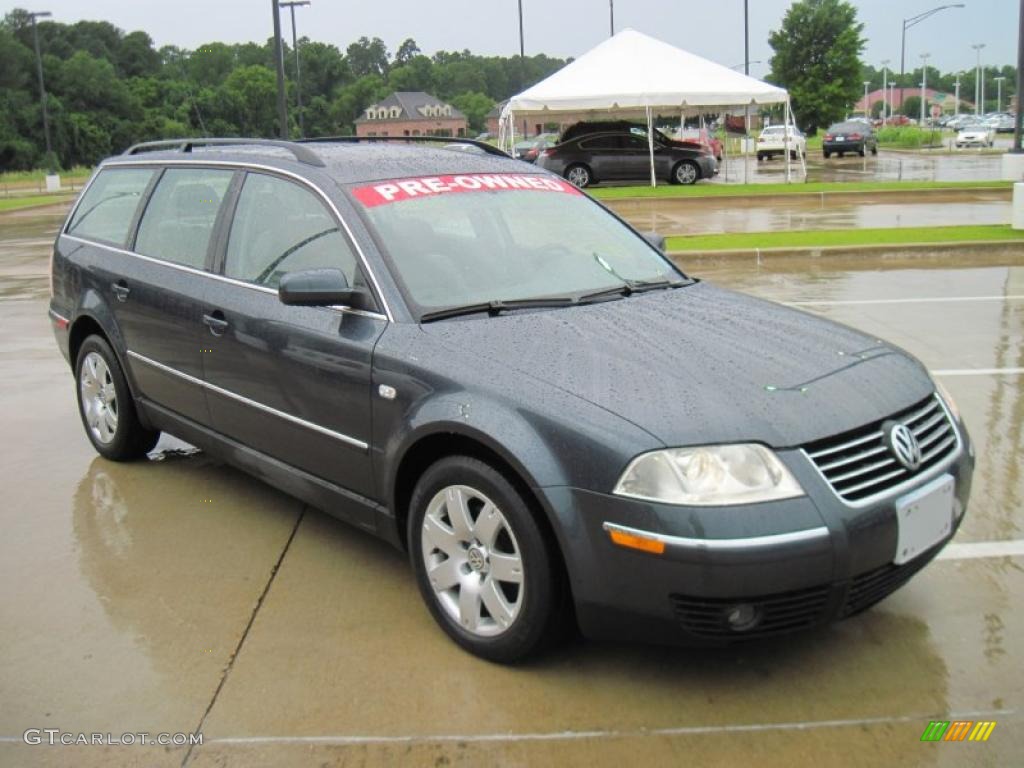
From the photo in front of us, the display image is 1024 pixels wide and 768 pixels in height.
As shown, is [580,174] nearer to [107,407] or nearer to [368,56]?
[107,407]

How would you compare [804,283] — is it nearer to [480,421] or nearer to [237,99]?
[480,421]

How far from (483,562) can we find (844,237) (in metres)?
12.2

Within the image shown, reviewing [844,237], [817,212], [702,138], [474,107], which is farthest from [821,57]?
[474,107]

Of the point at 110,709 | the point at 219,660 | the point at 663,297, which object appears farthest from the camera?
the point at 663,297

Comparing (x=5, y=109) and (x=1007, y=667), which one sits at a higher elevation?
(x=5, y=109)

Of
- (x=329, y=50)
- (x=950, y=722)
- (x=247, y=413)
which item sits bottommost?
(x=950, y=722)

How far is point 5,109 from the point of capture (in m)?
84.2

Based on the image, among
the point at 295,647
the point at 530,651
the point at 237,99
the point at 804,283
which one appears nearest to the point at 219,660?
the point at 295,647

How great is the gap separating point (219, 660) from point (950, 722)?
2296 millimetres

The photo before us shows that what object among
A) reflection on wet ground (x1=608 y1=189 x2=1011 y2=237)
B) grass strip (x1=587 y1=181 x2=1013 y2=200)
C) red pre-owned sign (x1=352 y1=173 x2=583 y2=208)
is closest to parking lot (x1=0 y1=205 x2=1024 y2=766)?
red pre-owned sign (x1=352 y1=173 x2=583 y2=208)

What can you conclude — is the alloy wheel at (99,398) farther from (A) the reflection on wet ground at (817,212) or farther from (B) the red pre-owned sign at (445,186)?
(A) the reflection on wet ground at (817,212)

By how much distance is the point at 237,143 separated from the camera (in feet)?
16.5

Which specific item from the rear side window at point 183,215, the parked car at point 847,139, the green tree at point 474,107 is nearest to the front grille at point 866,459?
the rear side window at point 183,215

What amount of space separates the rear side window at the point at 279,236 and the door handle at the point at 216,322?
0.18m
